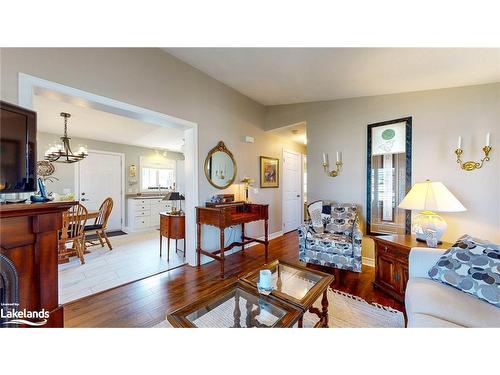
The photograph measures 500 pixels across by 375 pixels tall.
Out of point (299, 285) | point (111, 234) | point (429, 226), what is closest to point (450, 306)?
point (299, 285)

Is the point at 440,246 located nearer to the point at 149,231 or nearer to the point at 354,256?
the point at 354,256

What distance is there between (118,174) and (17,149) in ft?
14.4

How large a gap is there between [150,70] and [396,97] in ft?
10.4

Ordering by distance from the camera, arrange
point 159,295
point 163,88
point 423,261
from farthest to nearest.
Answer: point 163,88 → point 159,295 → point 423,261

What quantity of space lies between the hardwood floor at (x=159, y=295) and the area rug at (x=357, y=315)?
119mm

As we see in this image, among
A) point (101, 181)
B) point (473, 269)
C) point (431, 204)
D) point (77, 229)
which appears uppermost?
point (101, 181)

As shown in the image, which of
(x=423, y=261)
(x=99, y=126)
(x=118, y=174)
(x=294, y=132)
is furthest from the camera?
(x=118, y=174)

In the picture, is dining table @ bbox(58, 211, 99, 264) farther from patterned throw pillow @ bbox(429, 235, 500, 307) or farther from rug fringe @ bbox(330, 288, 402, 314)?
patterned throw pillow @ bbox(429, 235, 500, 307)

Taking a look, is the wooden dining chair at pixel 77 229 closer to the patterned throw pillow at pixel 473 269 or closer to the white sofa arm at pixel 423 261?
the white sofa arm at pixel 423 261

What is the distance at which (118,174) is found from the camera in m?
5.07

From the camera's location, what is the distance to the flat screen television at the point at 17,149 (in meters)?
1.09

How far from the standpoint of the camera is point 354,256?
2.28 m

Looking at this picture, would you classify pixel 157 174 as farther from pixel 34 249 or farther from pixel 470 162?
pixel 470 162
